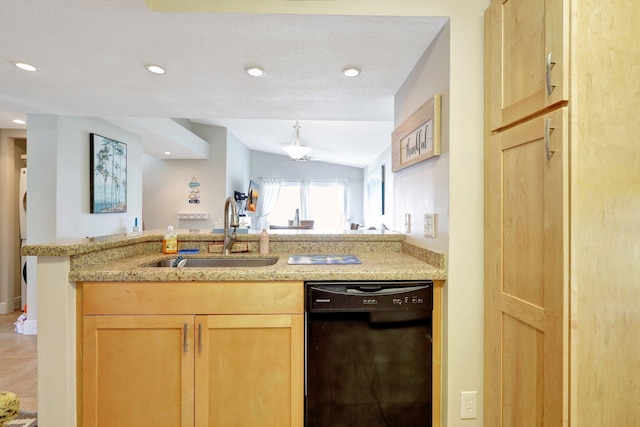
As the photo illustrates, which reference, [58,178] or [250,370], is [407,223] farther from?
[58,178]

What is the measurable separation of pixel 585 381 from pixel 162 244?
83.7 inches

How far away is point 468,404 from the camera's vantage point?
1412mm

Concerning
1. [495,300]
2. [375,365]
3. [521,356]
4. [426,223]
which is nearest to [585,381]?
[521,356]

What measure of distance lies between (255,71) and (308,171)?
7276mm

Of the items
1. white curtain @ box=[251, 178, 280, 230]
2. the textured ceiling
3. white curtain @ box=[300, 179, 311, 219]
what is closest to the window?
white curtain @ box=[300, 179, 311, 219]

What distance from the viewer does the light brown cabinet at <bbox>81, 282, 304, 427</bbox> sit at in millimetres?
1395

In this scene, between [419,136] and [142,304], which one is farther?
[419,136]

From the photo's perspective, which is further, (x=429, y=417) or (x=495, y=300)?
(x=429, y=417)

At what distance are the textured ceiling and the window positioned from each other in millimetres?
6345

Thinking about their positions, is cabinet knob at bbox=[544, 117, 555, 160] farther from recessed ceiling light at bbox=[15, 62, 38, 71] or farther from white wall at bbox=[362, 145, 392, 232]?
white wall at bbox=[362, 145, 392, 232]

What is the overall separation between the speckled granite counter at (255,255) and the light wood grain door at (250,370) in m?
0.20

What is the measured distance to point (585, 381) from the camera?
96cm

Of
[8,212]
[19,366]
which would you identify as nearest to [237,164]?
[8,212]

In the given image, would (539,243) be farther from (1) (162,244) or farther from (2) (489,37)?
(1) (162,244)
